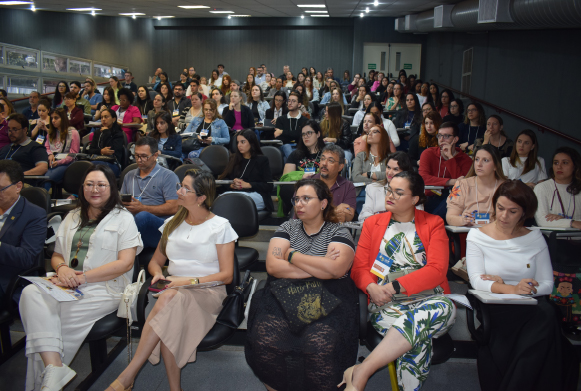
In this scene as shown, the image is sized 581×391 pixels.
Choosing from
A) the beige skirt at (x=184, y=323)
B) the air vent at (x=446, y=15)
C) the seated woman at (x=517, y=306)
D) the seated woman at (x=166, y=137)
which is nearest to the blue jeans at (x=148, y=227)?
the beige skirt at (x=184, y=323)

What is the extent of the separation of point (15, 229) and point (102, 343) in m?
0.82

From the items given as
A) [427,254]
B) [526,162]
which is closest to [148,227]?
[427,254]

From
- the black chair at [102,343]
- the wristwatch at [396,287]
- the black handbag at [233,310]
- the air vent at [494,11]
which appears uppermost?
the air vent at [494,11]

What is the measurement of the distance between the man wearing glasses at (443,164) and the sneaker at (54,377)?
284cm

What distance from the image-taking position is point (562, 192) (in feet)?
9.93

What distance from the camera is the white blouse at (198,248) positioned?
2.37 meters

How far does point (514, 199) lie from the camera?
223 cm

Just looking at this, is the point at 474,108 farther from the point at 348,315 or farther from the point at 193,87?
the point at 193,87

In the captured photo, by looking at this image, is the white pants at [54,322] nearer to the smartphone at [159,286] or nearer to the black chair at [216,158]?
the smartphone at [159,286]

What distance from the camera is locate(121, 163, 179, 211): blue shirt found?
3346mm

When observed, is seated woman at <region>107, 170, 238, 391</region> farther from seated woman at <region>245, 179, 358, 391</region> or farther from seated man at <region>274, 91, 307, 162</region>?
seated man at <region>274, 91, 307, 162</region>

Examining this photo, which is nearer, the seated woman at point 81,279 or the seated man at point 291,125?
the seated woman at point 81,279

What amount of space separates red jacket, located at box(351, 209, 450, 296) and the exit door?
13621mm

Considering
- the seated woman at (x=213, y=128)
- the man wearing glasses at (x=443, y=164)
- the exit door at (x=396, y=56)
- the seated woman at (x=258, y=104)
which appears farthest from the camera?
the exit door at (x=396, y=56)
